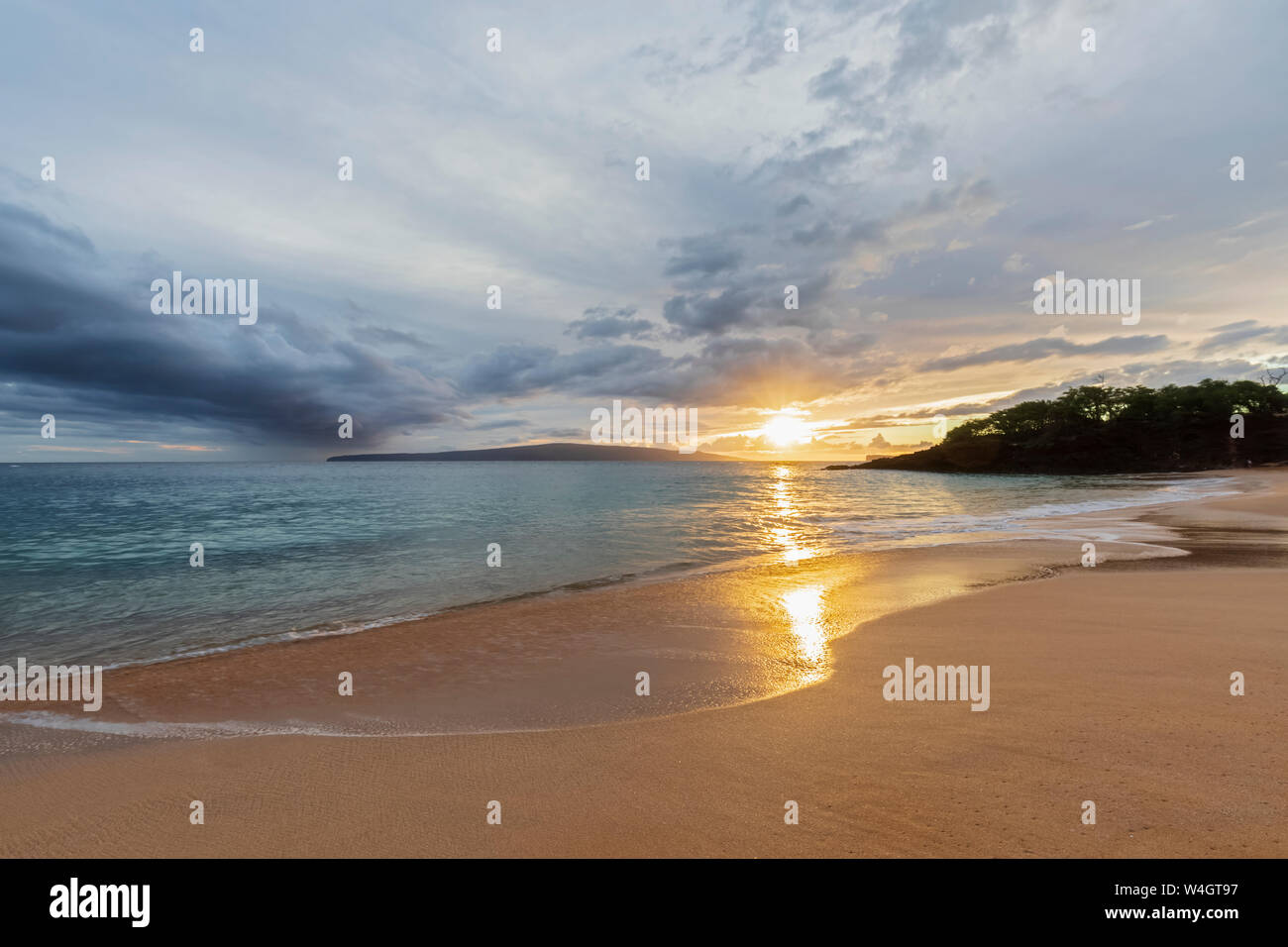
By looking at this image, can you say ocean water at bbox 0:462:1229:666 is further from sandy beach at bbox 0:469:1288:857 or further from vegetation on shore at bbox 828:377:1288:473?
vegetation on shore at bbox 828:377:1288:473

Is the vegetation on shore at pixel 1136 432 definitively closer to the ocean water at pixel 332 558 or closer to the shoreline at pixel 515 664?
the ocean water at pixel 332 558

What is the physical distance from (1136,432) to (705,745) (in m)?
146

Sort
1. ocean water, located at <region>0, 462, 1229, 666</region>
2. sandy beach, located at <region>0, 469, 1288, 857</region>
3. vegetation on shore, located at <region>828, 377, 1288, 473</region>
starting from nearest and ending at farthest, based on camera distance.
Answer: sandy beach, located at <region>0, 469, 1288, 857</region> → ocean water, located at <region>0, 462, 1229, 666</region> → vegetation on shore, located at <region>828, 377, 1288, 473</region>

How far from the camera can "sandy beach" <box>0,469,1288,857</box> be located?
4.07m

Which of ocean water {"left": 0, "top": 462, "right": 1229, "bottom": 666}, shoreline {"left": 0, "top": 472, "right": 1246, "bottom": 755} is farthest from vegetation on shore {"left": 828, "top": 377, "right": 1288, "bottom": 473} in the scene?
shoreline {"left": 0, "top": 472, "right": 1246, "bottom": 755}

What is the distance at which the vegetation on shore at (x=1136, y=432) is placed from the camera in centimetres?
10369

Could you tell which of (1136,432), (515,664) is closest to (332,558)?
(515,664)

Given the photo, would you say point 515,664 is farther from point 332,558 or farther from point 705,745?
point 332,558

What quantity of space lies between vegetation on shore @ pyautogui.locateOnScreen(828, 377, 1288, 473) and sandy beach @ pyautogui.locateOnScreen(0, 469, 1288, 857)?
12545cm

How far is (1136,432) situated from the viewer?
115 m

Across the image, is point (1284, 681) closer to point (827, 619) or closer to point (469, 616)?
point (827, 619)

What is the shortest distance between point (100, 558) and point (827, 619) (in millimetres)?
25650

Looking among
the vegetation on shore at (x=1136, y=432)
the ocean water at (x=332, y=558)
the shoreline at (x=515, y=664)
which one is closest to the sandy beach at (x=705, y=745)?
the shoreline at (x=515, y=664)

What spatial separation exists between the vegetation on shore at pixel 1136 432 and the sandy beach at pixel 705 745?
12545 centimetres
